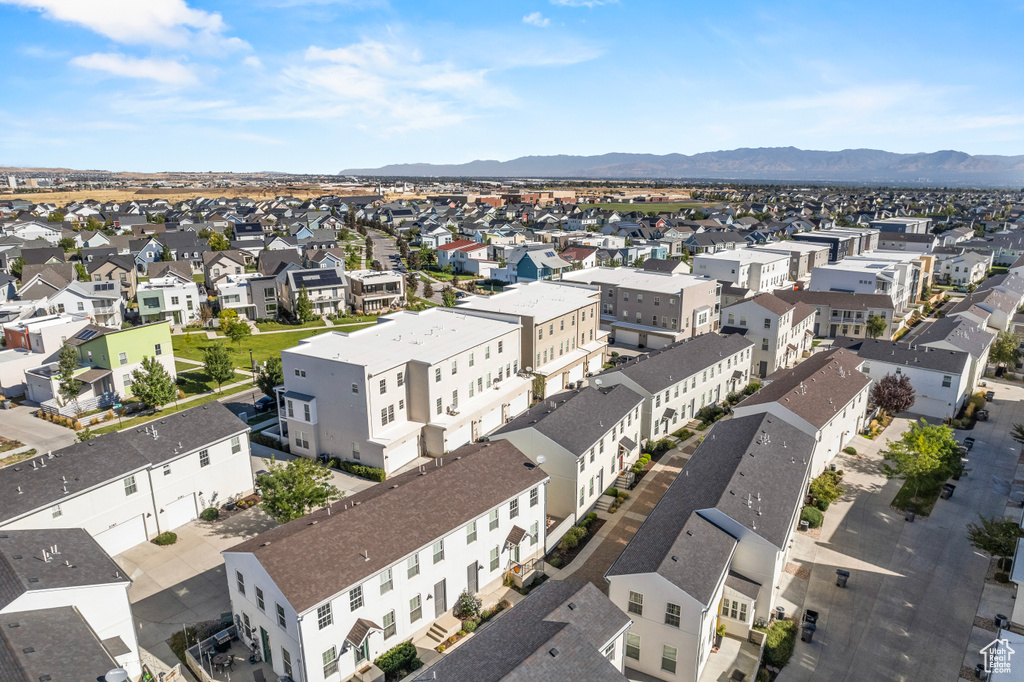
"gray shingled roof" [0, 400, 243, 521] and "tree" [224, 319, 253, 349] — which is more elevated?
"gray shingled roof" [0, 400, 243, 521]

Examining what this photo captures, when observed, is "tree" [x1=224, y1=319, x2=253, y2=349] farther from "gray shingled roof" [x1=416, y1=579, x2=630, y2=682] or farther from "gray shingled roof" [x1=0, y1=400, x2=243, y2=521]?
"gray shingled roof" [x1=416, y1=579, x2=630, y2=682]

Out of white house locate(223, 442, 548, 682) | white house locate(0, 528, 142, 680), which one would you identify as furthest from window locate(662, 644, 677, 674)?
white house locate(0, 528, 142, 680)

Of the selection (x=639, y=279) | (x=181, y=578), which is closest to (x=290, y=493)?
(x=181, y=578)

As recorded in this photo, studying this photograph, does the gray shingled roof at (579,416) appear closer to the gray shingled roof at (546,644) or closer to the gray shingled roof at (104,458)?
the gray shingled roof at (546,644)

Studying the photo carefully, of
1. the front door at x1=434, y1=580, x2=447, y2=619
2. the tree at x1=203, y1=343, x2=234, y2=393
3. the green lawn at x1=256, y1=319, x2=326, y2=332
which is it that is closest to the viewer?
the front door at x1=434, y1=580, x2=447, y2=619

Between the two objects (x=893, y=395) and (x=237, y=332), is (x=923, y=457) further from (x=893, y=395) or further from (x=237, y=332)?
(x=237, y=332)

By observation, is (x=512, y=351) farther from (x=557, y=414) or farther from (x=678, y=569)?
(x=678, y=569)
